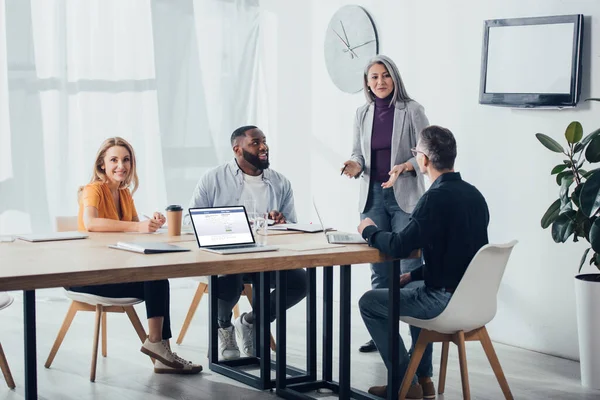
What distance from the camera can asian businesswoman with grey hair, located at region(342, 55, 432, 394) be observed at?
4223 millimetres

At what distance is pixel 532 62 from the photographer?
4289mm

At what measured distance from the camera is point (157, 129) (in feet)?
19.7

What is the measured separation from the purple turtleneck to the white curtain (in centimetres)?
212

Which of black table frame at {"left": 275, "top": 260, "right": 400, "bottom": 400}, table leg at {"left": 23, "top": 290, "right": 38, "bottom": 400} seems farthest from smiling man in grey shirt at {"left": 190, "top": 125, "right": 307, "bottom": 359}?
table leg at {"left": 23, "top": 290, "right": 38, "bottom": 400}

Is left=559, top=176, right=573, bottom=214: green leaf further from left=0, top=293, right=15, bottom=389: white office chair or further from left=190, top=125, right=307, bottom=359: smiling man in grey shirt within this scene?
left=0, top=293, right=15, bottom=389: white office chair

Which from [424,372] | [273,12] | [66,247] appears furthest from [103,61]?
[424,372]

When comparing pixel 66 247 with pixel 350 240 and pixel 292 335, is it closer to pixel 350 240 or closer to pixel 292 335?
pixel 350 240

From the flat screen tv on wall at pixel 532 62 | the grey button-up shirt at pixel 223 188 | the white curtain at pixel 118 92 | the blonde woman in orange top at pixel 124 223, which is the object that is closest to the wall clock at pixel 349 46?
the white curtain at pixel 118 92

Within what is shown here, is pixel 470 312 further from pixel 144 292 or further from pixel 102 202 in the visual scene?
pixel 102 202

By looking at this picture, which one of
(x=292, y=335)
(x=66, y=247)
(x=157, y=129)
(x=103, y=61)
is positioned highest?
(x=103, y=61)

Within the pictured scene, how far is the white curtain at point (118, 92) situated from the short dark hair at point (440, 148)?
3.04 meters

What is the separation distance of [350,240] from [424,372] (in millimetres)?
702

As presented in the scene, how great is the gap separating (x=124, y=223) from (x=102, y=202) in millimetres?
268

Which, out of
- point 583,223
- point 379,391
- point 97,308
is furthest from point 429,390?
point 97,308
